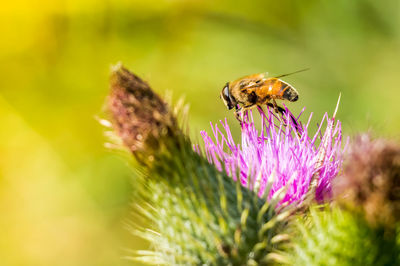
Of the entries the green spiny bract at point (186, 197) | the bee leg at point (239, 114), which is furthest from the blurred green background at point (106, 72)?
the green spiny bract at point (186, 197)

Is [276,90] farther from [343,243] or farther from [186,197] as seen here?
[343,243]

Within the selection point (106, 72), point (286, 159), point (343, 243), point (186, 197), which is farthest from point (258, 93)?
point (106, 72)

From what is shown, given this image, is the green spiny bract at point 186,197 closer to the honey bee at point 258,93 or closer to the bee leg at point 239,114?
the bee leg at point 239,114

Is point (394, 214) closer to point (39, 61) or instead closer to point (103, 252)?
point (103, 252)

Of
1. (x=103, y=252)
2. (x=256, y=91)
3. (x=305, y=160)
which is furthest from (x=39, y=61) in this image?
(x=305, y=160)

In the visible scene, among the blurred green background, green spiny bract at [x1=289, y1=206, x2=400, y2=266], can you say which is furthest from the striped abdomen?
the blurred green background

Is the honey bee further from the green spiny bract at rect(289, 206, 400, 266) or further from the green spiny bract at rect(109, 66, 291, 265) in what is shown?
the green spiny bract at rect(289, 206, 400, 266)
